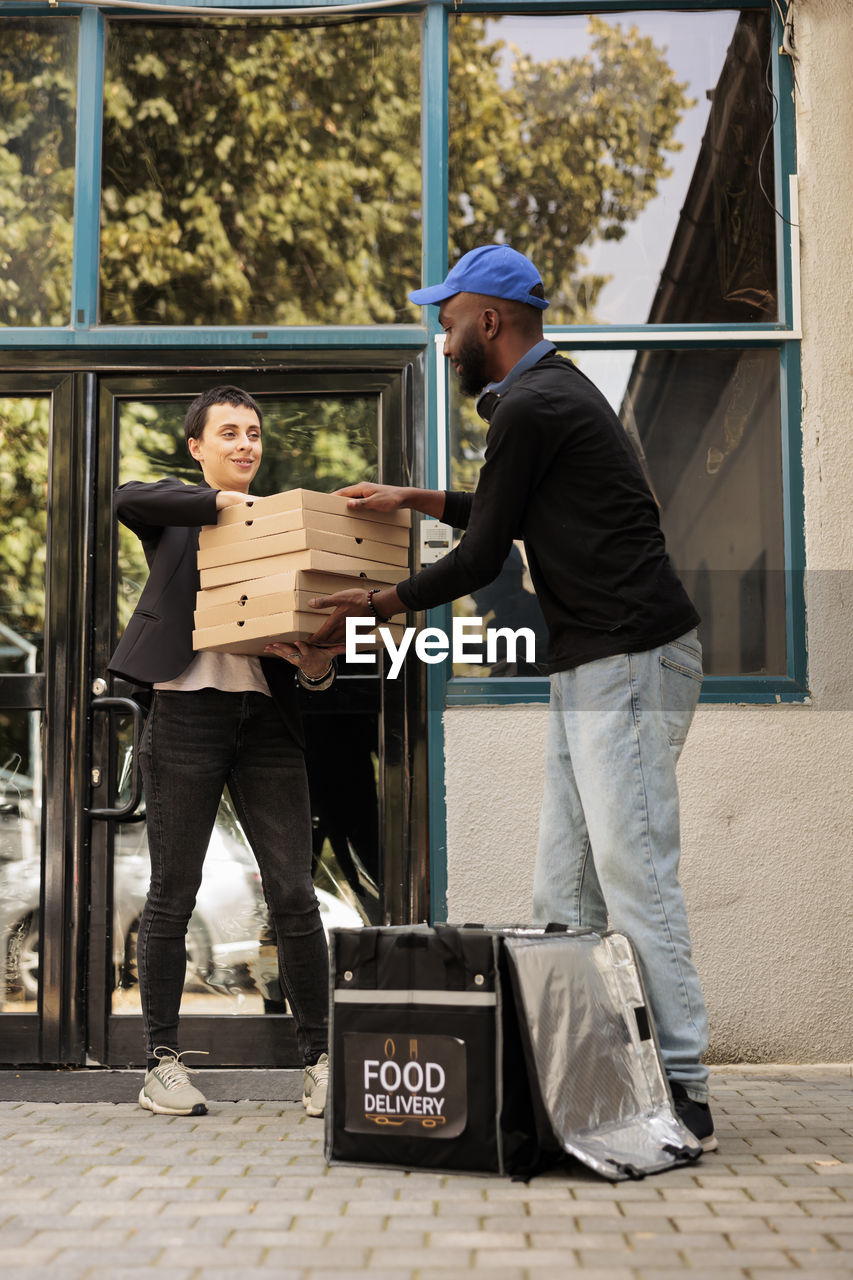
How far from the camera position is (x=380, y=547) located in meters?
4.20

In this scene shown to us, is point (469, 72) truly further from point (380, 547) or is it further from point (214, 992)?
point (214, 992)

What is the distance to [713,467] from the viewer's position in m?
5.12

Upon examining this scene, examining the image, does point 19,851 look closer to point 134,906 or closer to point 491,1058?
point 134,906

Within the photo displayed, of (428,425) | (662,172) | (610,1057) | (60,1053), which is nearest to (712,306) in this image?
(662,172)

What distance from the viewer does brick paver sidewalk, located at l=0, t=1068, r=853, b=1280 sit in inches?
101

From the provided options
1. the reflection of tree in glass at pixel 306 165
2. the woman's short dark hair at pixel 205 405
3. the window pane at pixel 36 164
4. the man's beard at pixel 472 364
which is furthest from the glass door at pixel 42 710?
the man's beard at pixel 472 364

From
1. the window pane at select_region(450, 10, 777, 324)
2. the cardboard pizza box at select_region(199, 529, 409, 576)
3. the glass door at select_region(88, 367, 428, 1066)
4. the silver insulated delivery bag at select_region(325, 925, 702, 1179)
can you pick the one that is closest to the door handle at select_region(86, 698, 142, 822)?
the glass door at select_region(88, 367, 428, 1066)

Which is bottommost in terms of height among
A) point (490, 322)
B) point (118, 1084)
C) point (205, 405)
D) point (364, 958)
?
point (118, 1084)

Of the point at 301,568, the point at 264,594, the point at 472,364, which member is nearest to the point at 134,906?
the point at 264,594

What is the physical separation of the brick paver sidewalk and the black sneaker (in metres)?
0.06

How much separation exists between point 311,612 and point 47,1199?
1.70 meters

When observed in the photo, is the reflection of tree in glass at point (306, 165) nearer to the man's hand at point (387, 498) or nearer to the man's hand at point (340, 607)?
the man's hand at point (387, 498)

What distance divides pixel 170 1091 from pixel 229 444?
2.02m

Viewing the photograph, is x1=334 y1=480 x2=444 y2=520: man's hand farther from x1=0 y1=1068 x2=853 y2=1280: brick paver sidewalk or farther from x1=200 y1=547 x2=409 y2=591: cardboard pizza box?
x1=0 y1=1068 x2=853 y2=1280: brick paver sidewalk
